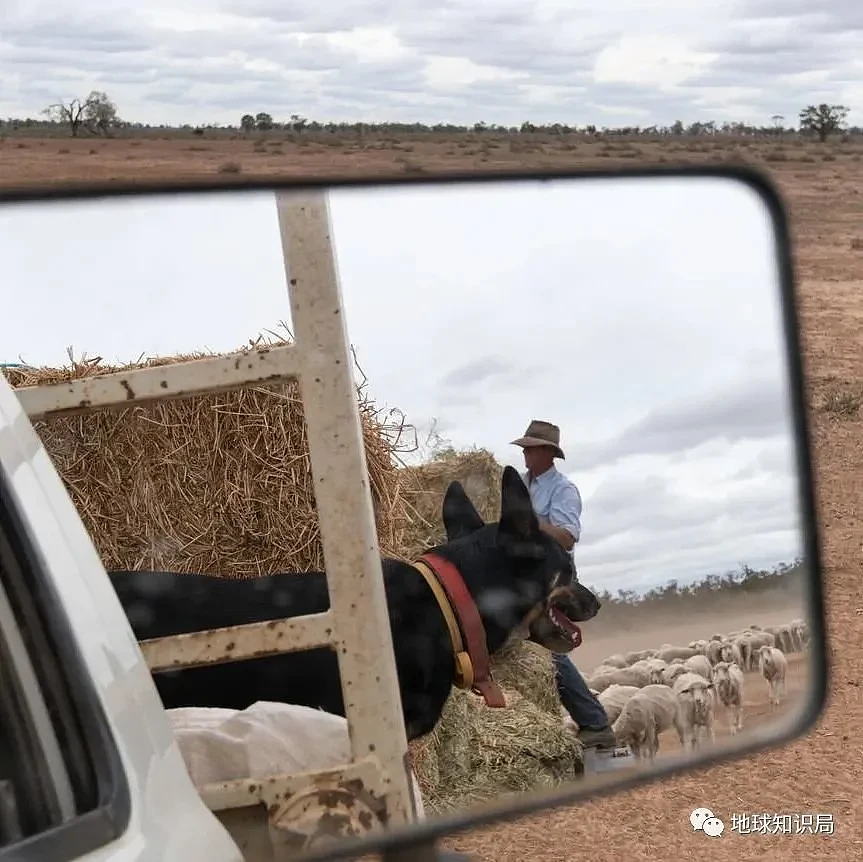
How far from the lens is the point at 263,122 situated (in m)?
38.7

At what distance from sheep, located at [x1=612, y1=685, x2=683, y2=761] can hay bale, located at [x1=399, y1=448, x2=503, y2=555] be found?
38 cm

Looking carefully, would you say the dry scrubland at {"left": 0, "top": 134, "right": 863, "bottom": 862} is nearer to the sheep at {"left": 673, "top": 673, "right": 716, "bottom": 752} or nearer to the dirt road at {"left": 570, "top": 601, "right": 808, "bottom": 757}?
the dirt road at {"left": 570, "top": 601, "right": 808, "bottom": 757}

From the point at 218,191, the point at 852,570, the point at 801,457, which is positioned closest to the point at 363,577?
the point at 218,191

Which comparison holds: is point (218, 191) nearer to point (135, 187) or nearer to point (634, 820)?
point (135, 187)

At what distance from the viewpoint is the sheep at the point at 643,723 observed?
195 cm

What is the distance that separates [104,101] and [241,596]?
127 feet

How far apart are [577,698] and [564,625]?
0.72 feet

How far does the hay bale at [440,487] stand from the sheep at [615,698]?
0.35m

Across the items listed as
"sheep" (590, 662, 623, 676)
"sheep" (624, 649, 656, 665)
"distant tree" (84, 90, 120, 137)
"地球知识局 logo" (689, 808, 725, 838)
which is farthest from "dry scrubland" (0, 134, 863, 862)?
"distant tree" (84, 90, 120, 137)

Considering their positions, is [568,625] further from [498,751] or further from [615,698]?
[498,751]

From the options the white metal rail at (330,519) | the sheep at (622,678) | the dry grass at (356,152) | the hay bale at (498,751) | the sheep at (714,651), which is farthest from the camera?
the dry grass at (356,152)

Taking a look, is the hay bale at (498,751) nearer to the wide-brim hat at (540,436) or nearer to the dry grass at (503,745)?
the dry grass at (503,745)

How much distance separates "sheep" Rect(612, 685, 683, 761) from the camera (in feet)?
6.41

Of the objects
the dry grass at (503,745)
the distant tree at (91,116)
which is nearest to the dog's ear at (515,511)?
the dry grass at (503,745)
